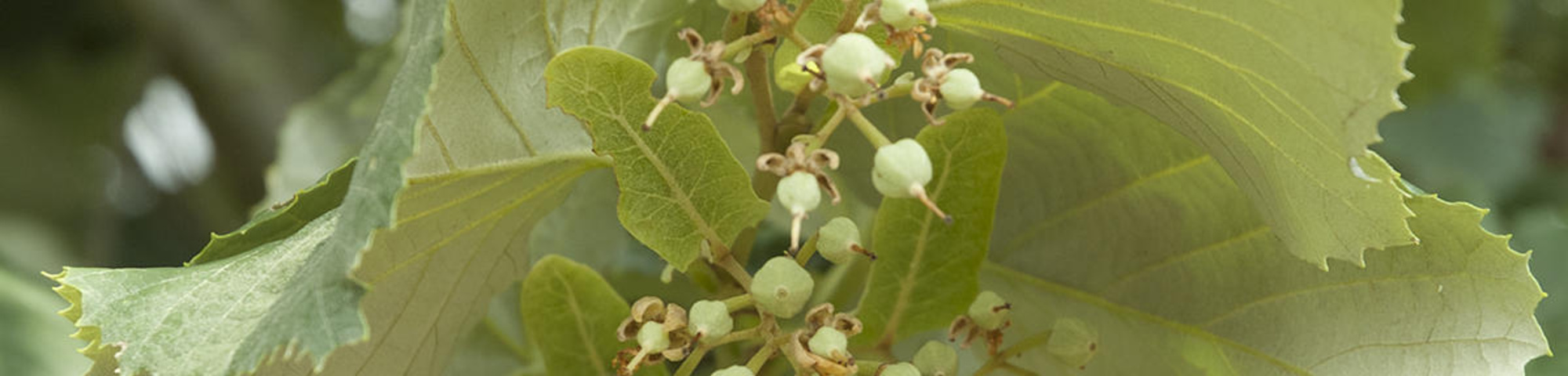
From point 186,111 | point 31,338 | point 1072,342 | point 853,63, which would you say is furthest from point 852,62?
point 186,111

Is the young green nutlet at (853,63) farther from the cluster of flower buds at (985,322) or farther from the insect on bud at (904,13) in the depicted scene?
the cluster of flower buds at (985,322)

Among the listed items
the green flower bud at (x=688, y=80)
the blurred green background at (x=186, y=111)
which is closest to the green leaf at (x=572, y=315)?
the green flower bud at (x=688, y=80)

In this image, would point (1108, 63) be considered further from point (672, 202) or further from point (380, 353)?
point (380, 353)

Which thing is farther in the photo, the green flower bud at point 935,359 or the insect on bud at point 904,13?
the green flower bud at point 935,359

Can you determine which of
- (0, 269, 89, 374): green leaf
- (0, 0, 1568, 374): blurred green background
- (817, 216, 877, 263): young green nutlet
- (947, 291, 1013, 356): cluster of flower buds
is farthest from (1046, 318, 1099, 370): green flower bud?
(0, 269, 89, 374): green leaf

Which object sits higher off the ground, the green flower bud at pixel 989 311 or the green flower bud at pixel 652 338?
the green flower bud at pixel 652 338

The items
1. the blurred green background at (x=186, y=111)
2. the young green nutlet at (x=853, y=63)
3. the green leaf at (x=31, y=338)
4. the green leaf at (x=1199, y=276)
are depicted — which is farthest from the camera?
the blurred green background at (x=186, y=111)
